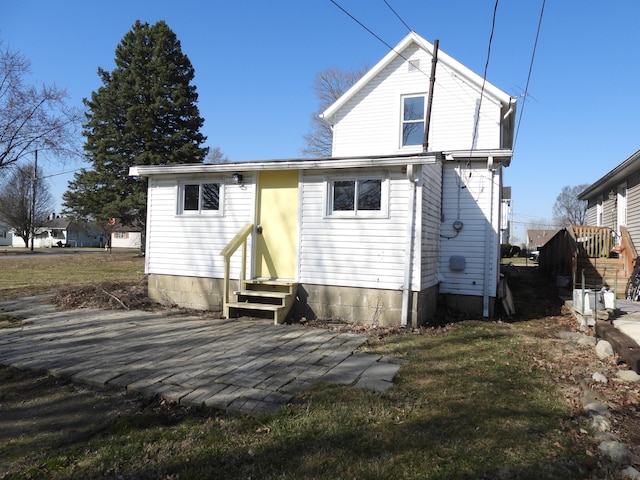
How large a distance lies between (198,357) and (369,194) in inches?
168

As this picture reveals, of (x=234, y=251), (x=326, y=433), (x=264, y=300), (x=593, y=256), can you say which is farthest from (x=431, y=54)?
(x=326, y=433)

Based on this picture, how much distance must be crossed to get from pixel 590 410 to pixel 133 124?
27485 mm

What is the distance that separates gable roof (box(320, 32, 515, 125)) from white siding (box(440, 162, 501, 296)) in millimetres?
3137

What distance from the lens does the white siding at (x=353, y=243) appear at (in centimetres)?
743

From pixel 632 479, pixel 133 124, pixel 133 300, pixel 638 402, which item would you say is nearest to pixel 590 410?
pixel 638 402

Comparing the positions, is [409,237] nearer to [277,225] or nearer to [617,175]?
[277,225]

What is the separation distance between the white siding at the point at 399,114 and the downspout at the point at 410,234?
177 inches

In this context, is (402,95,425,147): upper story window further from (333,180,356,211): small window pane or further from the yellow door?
the yellow door

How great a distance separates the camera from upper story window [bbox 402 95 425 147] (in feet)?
38.3

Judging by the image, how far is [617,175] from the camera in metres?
12.4

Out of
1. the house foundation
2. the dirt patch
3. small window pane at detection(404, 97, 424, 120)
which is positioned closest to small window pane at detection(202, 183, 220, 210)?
the house foundation

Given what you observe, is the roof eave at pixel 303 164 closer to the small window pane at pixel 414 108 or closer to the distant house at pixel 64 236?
the small window pane at pixel 414 108

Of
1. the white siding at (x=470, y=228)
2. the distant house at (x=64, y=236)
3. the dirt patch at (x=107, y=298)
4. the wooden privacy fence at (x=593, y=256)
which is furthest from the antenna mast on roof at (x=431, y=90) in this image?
the distant house at (x=64, y=236)

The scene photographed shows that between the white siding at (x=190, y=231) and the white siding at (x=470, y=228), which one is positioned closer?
the white siding at (x=190, y=231)
